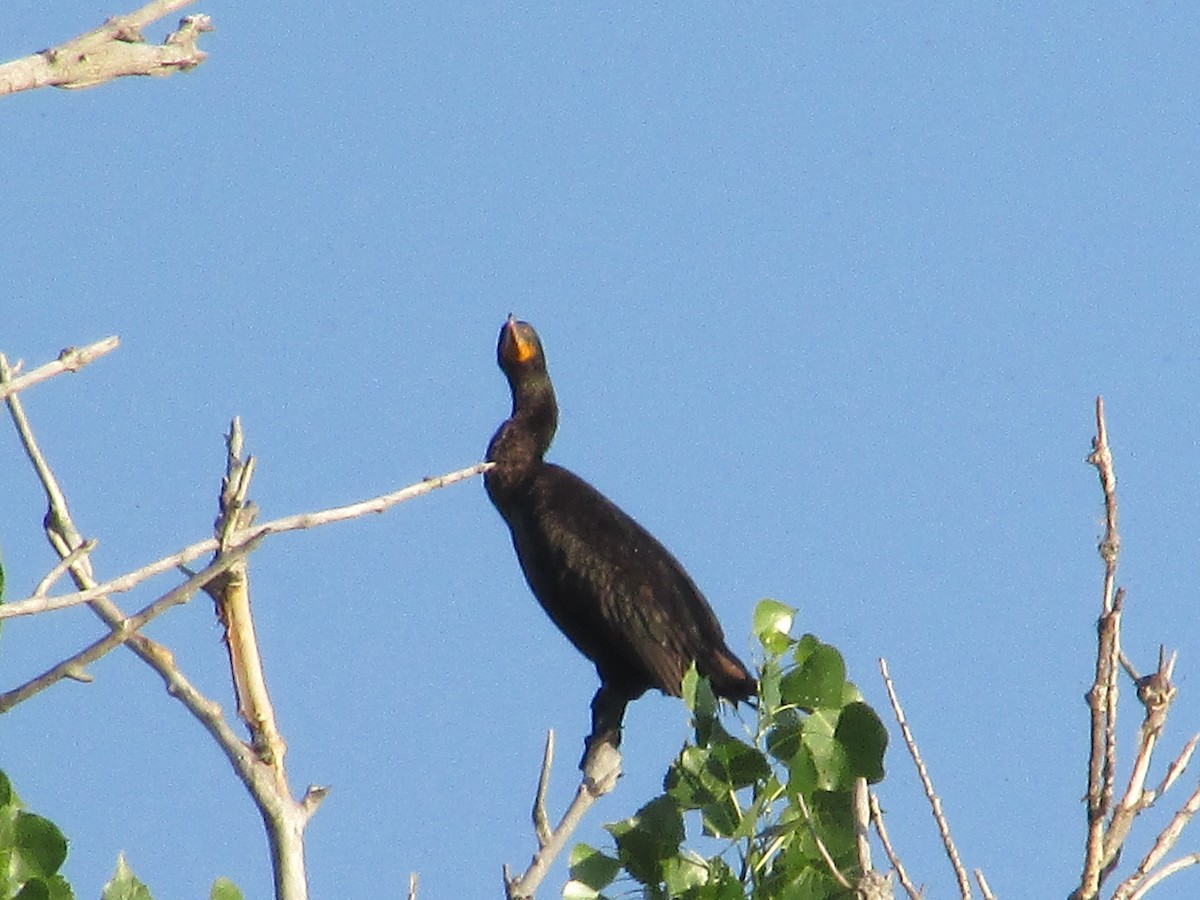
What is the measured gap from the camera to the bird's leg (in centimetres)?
696

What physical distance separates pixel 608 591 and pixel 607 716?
46 centimetres

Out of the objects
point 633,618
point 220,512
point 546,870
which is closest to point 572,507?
point 633,618

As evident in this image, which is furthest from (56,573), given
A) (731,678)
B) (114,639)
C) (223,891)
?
(731,678)

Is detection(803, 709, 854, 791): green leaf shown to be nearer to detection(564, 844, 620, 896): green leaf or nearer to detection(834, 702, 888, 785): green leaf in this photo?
detection(834, 702, 888, 785): green leaf

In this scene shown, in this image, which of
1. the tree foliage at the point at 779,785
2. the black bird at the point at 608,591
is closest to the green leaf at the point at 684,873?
the tree foliage at the point at 779,785

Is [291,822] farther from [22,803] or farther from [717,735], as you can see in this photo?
[717,735]

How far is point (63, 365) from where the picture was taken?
2.72 m

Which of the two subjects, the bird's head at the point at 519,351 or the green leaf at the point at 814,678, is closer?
the green leaf at the point at 814,678

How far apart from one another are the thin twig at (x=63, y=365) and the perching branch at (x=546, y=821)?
171cm

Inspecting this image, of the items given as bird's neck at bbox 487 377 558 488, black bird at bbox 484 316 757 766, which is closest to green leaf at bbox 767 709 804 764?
black bird at bbox 484 316 757 766

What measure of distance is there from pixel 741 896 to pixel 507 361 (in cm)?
448

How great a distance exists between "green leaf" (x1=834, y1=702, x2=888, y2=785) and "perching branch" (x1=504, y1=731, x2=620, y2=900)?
0.80 m

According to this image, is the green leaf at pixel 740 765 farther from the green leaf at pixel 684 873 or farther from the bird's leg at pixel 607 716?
the bird's leg at pixel 607 716

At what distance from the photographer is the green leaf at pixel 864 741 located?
3656 mm
